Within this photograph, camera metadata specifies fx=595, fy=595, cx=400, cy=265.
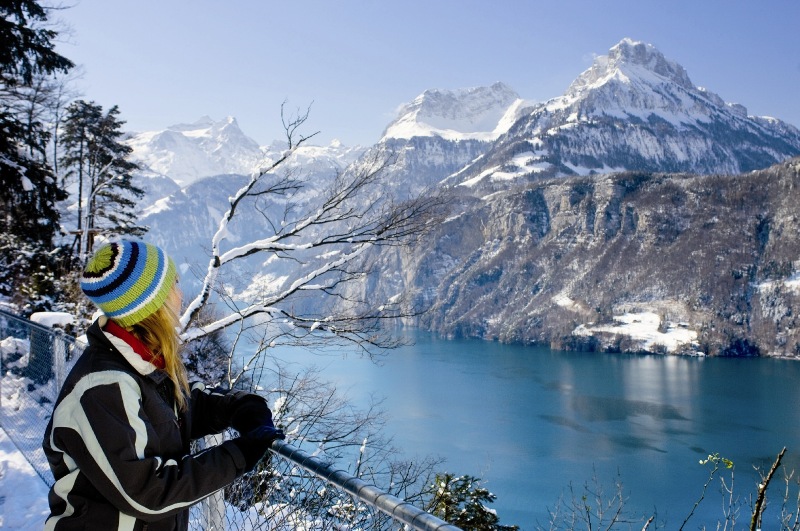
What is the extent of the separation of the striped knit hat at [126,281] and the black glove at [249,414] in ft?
1.47

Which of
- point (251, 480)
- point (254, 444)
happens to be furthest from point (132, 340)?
point (251, 480)

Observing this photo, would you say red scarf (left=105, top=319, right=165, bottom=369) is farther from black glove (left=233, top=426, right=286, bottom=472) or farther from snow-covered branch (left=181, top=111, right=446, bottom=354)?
snow-covered branch (left=181, top=111, right=446, bottom=354)

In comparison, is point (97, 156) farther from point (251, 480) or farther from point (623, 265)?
point (623, 265)

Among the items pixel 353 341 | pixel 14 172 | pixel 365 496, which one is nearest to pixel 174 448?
pixel 365 496

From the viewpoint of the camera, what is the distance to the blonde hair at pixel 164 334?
Result: 1656 millimetres

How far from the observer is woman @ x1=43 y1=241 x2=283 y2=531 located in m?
1.46

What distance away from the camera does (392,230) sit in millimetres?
7242

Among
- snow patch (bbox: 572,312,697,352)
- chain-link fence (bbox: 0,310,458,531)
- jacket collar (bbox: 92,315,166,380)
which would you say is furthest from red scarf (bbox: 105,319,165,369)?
snow patch (bbox: 572,312,697,352)

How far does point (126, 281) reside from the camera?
1627mm

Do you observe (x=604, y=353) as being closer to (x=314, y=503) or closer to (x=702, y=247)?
(x=702, y=247)

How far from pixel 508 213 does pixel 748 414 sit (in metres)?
130

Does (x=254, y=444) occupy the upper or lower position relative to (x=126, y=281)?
lower

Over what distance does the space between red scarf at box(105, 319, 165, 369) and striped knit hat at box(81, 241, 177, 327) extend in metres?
0.02

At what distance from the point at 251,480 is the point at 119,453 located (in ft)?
7.27
